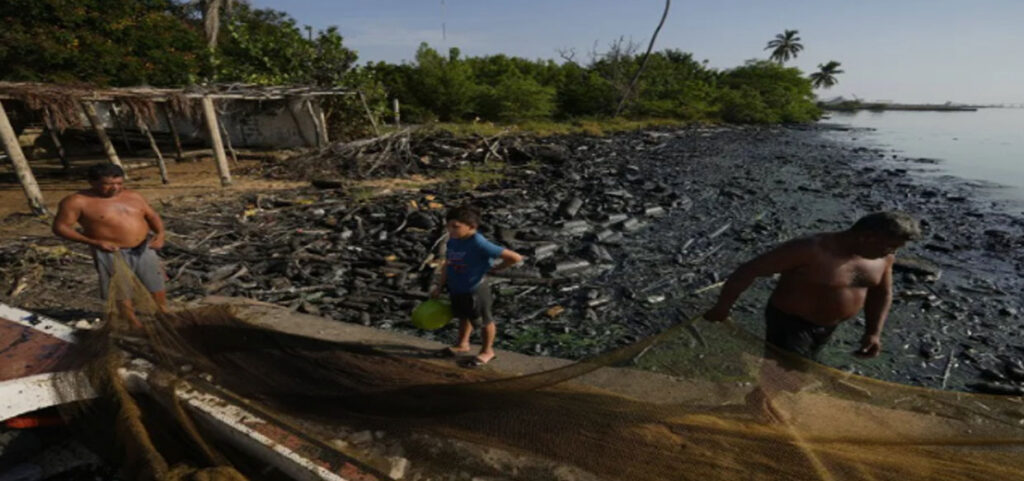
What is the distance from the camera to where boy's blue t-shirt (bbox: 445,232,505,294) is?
399 centimetres

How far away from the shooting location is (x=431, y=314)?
4125 millimetres

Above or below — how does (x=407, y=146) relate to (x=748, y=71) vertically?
Result: below

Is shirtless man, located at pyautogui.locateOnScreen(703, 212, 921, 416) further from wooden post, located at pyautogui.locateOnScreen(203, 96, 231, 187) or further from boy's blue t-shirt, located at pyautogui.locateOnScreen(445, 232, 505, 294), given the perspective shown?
wooden post, located at pyautogui.locateOnScreen(203, 96, 231, 187)

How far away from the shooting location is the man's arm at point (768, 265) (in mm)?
2986

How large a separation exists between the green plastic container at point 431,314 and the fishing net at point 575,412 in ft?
1.57

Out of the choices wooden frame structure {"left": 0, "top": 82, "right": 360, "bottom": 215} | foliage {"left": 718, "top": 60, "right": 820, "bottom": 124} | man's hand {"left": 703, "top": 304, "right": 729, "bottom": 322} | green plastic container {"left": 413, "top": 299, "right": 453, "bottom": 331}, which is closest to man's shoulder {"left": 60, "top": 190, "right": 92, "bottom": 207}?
green plastic container {"left": 413, "top": 299, "right": 453, "bottom": 331}

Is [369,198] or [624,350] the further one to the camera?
[369,198]

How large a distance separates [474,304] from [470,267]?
0.34m

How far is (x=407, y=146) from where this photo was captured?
52.4 feet

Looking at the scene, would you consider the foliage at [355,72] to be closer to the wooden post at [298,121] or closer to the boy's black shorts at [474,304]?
the wooden post at [298,121]

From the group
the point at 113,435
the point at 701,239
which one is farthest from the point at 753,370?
the point at 701,239

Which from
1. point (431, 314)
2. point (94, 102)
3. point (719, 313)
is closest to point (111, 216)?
point (431, 314)

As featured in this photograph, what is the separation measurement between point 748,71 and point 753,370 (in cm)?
5308

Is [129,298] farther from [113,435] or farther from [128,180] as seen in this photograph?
[128,180]
